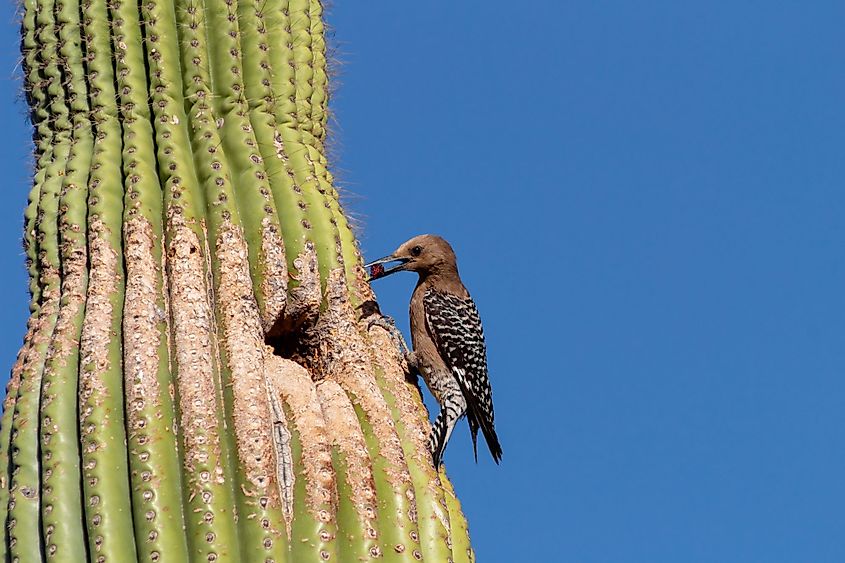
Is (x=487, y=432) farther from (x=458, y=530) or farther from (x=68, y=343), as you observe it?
(x=68, y=343)

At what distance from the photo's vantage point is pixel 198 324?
A: 3.84 m

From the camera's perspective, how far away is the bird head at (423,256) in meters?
6.59

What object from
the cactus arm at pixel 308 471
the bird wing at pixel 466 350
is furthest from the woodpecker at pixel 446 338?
the cactus arm at pixel 308 471

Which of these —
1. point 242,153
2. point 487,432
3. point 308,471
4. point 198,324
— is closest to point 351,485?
point 308,471

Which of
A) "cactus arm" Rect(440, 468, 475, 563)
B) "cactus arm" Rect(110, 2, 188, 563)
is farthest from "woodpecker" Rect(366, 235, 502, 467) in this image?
"cactus arm" Rect(110, 2, 188, 563)

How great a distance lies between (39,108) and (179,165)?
28.3 inches

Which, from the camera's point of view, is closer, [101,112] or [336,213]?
[101,112]

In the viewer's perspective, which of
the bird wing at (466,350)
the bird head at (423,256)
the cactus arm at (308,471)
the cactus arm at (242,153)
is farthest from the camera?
the bird head at (423,256)

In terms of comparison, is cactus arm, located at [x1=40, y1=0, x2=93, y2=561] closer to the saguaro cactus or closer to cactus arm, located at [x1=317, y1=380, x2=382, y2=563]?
the saguaro cactus

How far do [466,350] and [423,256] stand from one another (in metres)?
0.76

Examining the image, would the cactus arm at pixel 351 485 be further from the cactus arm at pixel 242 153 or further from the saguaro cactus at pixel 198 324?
the cactus arm at pixel 242 153

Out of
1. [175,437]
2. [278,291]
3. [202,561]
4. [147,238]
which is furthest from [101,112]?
[202,561]

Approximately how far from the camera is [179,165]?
4176mm

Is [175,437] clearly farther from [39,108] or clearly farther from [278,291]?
[39,108]
